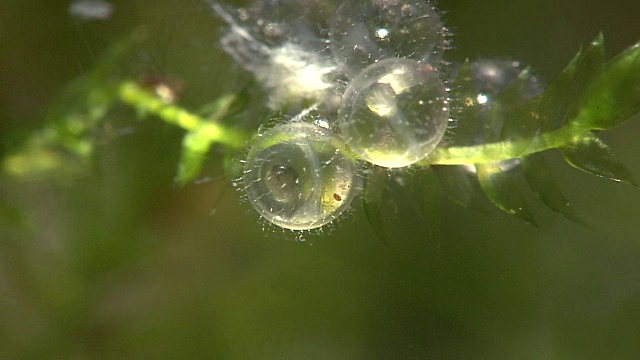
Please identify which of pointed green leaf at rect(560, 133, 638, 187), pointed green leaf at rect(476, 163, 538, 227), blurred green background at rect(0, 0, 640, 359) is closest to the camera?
pointed green leaf at rect(560, 133, 638, 187)

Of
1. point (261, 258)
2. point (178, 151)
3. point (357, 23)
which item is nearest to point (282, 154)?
point (357, 23)

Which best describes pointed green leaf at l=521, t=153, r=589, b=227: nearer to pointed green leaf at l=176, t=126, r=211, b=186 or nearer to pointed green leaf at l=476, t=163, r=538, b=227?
pointed green leaf at l=476, t=163, r=538, b=227

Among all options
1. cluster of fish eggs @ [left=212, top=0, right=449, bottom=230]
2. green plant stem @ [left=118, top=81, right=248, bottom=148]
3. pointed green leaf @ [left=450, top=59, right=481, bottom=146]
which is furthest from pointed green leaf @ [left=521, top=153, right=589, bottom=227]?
green plant stem @ [left=118, top=81, right=248, bottom=148]

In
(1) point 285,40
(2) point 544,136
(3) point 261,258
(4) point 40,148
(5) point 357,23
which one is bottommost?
(2) point 544,136

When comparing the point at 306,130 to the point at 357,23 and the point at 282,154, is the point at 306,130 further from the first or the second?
the point at 357,23

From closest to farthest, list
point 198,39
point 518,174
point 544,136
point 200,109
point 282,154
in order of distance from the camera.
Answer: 1. point 282,154
2. point 544,136
3. point 518,174
4. point 200,109
5. point 198,39

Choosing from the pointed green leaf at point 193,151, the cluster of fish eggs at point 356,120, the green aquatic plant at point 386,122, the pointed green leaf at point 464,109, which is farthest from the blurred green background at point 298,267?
the cluster of fish eggs at point 356,120
